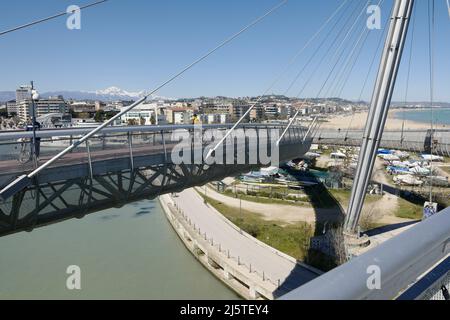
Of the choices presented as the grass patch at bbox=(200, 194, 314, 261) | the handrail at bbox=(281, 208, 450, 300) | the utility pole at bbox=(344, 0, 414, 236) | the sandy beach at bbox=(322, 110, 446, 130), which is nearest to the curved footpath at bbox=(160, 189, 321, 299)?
the grass patch at bbox=(200, 194, 314, 261)

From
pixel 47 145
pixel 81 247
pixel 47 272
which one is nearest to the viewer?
pixel 47 145

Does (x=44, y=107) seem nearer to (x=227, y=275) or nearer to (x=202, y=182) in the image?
(x=227, y=275)

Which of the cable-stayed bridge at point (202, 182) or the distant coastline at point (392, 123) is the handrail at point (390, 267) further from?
the distant coastline at point (392, 123)

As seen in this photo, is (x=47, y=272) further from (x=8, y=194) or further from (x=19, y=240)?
(x=8, y=194)

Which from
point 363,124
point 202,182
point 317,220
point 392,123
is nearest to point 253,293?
point 202,182

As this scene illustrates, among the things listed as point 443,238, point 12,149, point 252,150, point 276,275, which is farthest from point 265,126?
point 443,238
